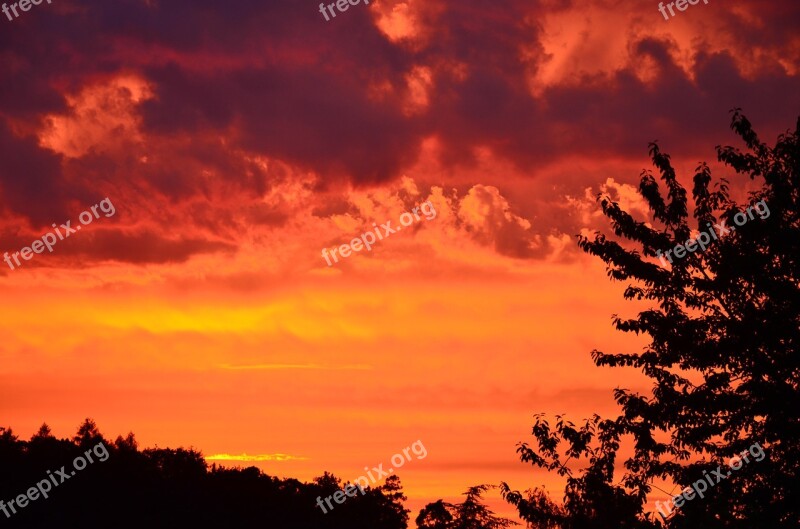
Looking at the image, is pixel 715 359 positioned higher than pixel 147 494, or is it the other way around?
pixel 147 494

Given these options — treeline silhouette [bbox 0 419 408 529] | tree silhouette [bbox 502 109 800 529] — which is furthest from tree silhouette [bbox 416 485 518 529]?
tree silhouette [bbox 502 109 800 529]

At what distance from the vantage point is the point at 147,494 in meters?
76.4

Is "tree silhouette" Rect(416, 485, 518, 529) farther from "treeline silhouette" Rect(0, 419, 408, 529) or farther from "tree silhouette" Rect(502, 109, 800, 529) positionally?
"tree silhouette" Rect(502, 109, 800, 529)

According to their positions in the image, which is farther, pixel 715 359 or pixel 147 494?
pixel 147 494

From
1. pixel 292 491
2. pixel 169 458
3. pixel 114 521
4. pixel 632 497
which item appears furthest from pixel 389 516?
Result: pixel 632 497

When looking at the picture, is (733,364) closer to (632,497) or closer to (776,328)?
(776,328)

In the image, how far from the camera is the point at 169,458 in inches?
4087

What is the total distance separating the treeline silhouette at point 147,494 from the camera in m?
68.3

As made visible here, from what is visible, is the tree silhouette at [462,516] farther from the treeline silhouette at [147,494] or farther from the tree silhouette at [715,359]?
the tree silhouette at [715,359]

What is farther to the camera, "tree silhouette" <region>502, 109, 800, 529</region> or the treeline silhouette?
the treeline silhouette

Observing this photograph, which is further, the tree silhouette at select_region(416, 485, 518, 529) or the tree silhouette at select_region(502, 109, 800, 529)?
the tree silhouette at select_region(416, 485, 518, 529)

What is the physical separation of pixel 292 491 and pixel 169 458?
15.9 meters

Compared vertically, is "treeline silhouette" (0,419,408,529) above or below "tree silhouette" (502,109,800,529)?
above

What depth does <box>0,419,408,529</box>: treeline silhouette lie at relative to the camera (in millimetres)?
68312
